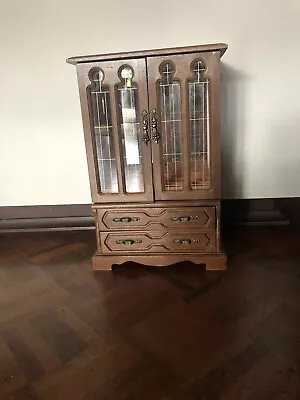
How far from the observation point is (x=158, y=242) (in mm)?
2023

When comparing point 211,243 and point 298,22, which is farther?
point 298,22

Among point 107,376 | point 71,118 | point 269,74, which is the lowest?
point 107,376

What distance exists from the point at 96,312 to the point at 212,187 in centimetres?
90

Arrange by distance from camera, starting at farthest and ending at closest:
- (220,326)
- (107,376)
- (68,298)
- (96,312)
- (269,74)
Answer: (269,74) → (68,298) → (96,312) → (220,326) → (107,376)

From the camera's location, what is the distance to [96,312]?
167 cm

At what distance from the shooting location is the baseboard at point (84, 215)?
2562mm

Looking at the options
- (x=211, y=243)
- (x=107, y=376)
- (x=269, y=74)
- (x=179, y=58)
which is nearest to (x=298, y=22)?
(x=269, y=74)

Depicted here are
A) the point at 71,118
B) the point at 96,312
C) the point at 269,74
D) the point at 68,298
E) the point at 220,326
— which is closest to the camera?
the point at 220,326

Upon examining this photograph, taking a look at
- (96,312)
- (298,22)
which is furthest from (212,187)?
(298,22)

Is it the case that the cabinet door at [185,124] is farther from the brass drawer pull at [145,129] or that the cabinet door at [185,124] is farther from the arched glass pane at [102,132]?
the arched glass pane at [102,132]

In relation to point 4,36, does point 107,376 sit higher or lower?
lower

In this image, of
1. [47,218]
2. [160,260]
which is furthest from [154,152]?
[47,218]

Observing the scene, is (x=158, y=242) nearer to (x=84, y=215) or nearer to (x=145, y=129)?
(x=145, y=129)

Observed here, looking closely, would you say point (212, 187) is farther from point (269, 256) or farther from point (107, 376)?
point (107, 376)
